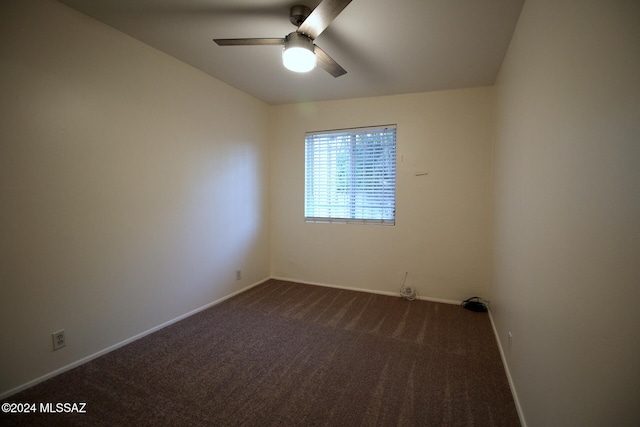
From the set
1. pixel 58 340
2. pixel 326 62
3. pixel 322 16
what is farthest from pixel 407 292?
pixel 58 340

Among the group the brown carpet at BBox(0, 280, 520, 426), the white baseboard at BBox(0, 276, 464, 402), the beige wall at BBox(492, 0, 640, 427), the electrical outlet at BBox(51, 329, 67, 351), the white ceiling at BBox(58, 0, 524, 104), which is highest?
the white ceiling at BBox(58, 0, 524, 104)

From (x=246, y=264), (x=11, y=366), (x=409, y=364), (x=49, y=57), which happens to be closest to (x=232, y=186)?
(x=246, y=264)

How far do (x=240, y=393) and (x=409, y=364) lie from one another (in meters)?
1.20

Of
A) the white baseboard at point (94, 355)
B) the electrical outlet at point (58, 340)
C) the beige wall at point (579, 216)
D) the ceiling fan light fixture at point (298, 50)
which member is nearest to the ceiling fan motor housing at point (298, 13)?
the ceiling fan light fixture at point (298, 50)

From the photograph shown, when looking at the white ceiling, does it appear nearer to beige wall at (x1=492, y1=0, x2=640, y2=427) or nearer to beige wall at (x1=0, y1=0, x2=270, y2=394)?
beige wall at (x1=0, y1=0, x2=270, y2=394)

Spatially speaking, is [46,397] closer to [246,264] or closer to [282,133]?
[246,264]

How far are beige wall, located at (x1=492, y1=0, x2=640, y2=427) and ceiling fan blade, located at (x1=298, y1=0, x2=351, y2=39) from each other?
97cm

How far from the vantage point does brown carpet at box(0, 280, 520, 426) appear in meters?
1.43

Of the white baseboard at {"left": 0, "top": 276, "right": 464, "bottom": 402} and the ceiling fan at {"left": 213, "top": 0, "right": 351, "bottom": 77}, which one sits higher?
the ceiling fan at {"left": 213, "top": 0, "right": 351, "bottom": 77}

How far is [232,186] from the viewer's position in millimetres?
3158

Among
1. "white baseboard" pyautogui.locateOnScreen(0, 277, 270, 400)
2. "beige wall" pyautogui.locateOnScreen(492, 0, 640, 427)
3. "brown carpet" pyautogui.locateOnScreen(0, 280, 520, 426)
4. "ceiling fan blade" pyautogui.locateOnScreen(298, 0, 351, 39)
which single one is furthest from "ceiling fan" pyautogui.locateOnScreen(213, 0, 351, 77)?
"white baseboard" pyautogui.locateOnScreen(0, 277, 270, 400)

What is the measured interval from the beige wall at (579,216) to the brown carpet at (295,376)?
17.2 inches

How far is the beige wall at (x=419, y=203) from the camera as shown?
291 cm

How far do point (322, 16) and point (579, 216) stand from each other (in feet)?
5.03
